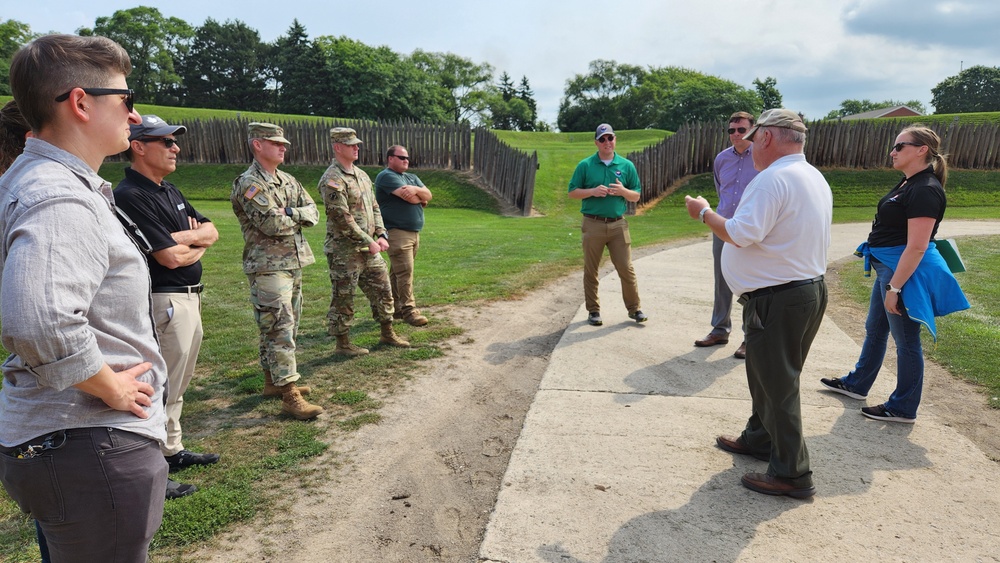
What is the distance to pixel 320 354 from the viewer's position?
5766mm

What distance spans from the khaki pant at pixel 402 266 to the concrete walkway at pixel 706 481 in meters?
2.15

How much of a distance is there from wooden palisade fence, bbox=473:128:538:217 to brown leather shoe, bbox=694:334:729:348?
1293 centimetres

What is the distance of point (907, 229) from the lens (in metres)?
4.02

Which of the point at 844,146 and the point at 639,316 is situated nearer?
the point at 639,316

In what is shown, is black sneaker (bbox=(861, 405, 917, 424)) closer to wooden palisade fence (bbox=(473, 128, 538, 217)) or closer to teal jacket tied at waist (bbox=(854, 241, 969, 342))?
teal jacket tied at waist (bbox=(854, 241, 969, 342))

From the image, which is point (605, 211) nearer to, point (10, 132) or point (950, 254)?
point (950, 254)

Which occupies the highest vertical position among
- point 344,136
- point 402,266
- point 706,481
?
point 344,136

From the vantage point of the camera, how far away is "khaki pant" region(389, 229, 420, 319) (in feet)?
21.5

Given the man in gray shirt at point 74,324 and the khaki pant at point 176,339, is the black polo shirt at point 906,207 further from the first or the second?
the khaki pant at point 176,339

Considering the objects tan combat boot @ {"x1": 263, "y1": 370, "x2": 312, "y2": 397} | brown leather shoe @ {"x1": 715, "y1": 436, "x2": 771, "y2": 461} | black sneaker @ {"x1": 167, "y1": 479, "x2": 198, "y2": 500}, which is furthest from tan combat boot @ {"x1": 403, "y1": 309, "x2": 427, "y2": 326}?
brown leather shoe @ {"x1": 715, "y1": 436, "x2": 771, "y2": 461}

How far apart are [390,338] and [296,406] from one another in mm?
1797

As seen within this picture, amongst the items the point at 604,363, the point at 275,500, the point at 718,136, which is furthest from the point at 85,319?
the point at 718,136

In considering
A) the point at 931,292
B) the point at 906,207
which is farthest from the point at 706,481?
the point at 906,207

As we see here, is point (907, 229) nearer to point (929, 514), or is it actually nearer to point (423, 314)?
point (929, 514)
